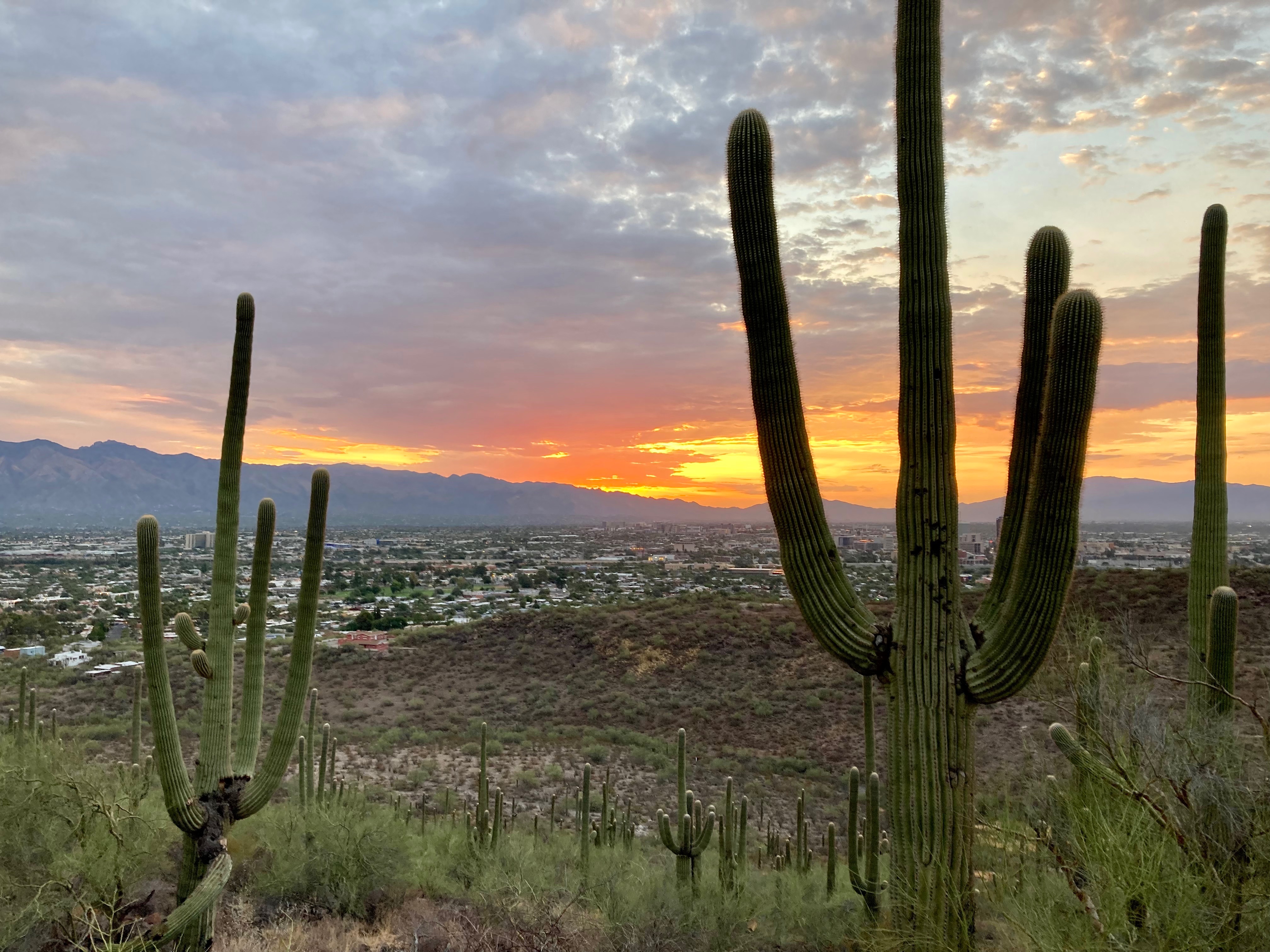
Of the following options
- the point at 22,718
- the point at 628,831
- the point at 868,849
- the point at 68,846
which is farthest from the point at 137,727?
the point at 868,849

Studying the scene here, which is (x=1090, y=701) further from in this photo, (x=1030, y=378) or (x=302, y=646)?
(x=302, y=646)

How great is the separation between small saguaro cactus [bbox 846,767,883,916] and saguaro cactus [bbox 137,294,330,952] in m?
5.42

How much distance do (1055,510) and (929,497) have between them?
2.41ft

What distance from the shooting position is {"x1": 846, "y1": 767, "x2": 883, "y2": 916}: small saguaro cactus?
283 inches

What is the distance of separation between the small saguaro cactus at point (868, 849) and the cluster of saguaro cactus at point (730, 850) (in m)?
1.40

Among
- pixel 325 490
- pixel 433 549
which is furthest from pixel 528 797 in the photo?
pixel 433 549

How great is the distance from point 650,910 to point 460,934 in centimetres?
186

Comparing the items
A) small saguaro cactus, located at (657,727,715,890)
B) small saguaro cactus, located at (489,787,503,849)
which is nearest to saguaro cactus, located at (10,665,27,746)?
small saguaro cactus, located at (489,787,503,849)

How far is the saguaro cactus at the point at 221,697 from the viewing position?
6.01 m

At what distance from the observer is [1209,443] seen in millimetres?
7988

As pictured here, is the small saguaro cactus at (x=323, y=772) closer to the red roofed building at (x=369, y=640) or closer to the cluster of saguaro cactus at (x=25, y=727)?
the cluster of saguaro cactus at (x=25, y=727)

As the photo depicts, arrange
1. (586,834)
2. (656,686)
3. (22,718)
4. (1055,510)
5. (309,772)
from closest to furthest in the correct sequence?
(1055,510) → (586,834) → (22,718) → (309,772) → (656,686)

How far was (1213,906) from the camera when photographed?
160 inches

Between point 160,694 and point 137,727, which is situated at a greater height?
point 160,694
